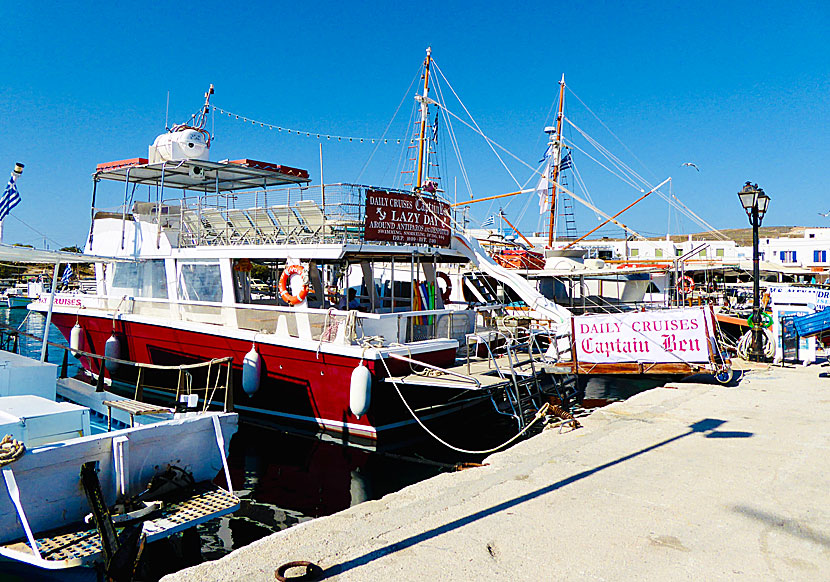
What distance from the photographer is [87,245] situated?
17.2m

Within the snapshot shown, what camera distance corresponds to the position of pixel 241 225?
45.8ft

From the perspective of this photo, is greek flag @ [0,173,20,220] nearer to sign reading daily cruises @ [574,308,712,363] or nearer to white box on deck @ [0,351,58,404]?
white box on deck @ [0,351,58,404]

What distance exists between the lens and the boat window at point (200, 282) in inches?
538

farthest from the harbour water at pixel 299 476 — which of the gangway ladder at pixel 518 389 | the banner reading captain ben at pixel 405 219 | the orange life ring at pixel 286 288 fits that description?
the banner reading captain ben at pixel 405 219

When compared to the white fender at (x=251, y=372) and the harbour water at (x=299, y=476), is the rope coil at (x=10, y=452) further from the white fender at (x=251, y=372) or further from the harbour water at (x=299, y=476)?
the white fender at (x=251, y=372)

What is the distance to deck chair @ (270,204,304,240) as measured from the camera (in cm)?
1266

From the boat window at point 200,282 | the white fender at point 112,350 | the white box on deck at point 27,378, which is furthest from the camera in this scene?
the white fender at point 112,350

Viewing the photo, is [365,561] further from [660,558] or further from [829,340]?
[829,340]

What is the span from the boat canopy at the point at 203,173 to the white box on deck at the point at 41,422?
843 centimetres

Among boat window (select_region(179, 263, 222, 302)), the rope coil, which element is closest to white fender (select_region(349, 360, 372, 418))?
boat window (select_region(179, 263, 222, 302))

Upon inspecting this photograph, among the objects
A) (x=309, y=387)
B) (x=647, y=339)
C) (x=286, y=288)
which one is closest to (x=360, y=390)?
(x=309, y=387)

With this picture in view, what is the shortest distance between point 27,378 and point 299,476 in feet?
14.0

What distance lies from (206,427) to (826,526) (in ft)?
20.9

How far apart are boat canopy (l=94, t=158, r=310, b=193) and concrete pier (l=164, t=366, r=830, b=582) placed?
A: 34.6ft
